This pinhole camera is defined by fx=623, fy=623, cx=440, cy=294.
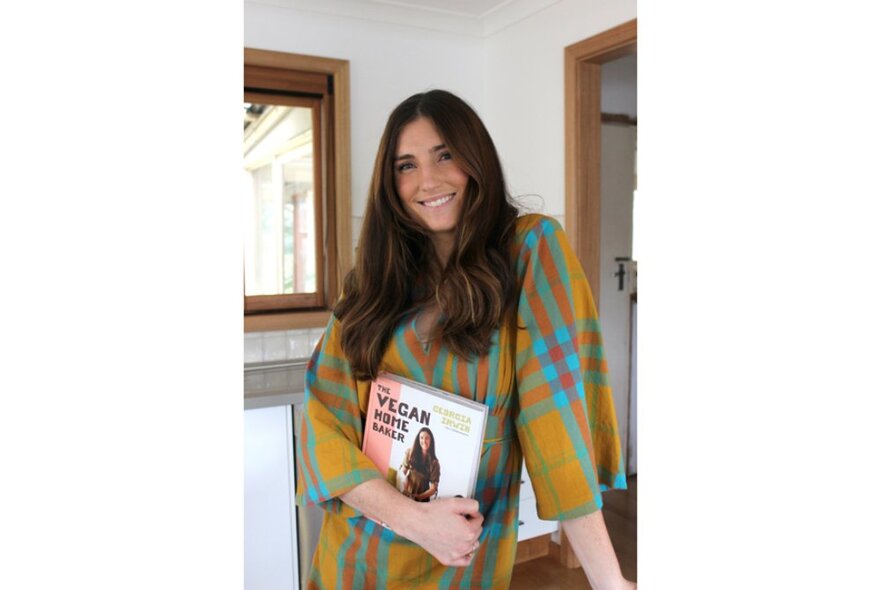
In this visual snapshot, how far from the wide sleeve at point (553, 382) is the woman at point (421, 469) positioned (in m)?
0.07

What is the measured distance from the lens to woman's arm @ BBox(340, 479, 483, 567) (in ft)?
1.58

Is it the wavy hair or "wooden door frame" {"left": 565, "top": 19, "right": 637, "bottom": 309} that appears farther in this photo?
"wooden door frame" {"left": 565, "top": 19, "right": 637, "bottom": 309}

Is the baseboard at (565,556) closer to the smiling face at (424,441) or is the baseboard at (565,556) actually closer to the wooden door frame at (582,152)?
the wooden door frame at (582,152)

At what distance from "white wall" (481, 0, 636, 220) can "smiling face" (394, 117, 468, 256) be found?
3.98 ft

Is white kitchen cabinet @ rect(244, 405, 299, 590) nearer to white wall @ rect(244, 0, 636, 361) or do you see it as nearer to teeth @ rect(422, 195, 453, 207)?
white wall @ rect(244, 0, 636, 361)

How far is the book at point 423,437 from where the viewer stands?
18.2 inches

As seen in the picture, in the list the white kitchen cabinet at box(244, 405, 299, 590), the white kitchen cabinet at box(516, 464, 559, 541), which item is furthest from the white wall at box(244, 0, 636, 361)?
the white kitchen cabinet at box(516, 464, 559, 541)

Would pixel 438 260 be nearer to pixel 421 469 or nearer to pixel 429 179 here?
pixel 429 179

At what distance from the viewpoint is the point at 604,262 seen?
7.68ft

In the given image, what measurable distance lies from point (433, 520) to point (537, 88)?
159 cm

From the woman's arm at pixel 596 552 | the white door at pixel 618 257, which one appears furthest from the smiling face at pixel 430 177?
the white door at pixel 618 257
